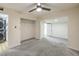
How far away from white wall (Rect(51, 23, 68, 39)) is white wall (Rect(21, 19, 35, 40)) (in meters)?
2.91

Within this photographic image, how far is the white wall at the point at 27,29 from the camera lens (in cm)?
620

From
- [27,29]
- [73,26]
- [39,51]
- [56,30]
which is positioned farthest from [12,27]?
[56,30]

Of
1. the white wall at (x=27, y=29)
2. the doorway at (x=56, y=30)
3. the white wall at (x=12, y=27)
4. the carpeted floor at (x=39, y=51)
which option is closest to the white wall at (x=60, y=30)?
the doorway at (x=56, y=30)

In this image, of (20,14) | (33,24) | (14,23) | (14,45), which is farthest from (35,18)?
(14,45)

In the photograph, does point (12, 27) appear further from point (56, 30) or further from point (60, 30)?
point (56, 30)

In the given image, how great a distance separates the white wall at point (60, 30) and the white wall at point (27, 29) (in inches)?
114

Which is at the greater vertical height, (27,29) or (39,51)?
(27,29)

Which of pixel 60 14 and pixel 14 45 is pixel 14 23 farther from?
pixel 60 14

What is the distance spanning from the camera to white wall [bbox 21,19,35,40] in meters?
6.20

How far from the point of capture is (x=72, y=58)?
123 cm

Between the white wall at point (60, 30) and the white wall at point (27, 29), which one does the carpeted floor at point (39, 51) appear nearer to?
the white wall at point (27, 29)

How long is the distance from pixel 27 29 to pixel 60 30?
11.8 feet

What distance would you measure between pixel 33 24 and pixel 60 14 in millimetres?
3313

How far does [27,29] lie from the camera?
6770 mm
